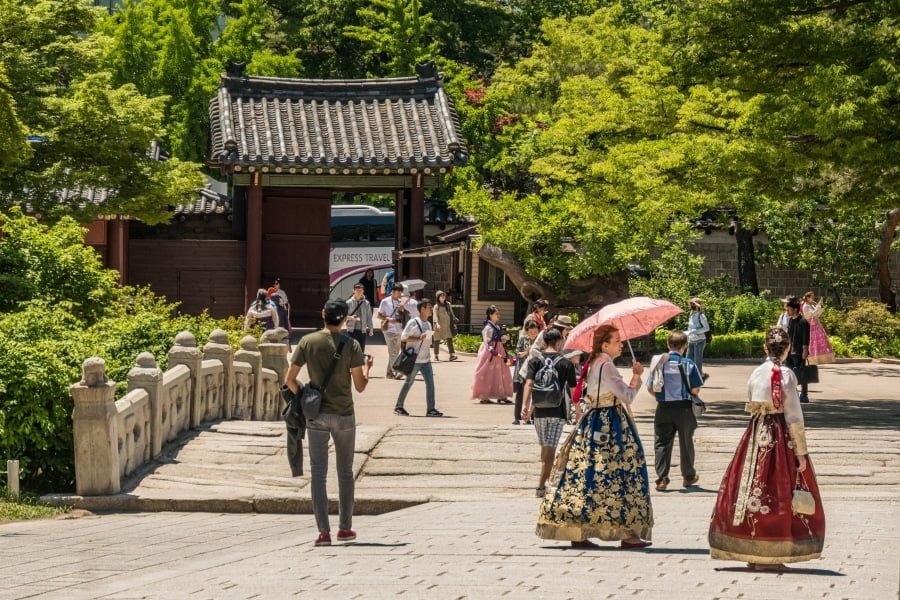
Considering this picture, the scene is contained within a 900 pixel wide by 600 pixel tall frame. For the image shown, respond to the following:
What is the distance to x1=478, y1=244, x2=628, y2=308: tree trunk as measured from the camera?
120 ft

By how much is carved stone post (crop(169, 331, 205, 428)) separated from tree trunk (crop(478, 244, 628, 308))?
60.8 ft

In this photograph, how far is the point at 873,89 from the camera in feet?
66.4

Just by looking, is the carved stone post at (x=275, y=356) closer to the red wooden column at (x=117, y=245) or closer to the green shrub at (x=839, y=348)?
the red wooden column at (x=117, y=245)

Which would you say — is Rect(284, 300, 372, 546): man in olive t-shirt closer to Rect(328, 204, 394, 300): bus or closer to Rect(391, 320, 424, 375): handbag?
Rect(391, 320, 424, 375): handbag

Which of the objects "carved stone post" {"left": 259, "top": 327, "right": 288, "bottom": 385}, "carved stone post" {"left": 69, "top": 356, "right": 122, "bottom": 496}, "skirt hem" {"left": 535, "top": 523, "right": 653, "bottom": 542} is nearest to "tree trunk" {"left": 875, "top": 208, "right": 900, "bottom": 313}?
"carved stone post" {"left": 259, "top": 327, "right": 288, "bottom": 385}

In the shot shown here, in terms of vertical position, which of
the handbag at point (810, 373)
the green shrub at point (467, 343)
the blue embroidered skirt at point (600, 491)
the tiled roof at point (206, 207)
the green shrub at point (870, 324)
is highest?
the tiled roof at point (206, 207)

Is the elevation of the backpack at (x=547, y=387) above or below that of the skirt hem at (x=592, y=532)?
above

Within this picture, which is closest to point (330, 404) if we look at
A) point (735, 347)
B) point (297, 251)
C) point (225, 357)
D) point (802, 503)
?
point (802, 503)

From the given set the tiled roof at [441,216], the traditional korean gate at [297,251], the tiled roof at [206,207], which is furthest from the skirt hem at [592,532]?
the tiled roof at [441,216]

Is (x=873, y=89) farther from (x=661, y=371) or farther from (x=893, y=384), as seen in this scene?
(x=893, y=384)

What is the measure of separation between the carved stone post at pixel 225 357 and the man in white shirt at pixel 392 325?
273 inches

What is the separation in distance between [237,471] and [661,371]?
482 cm

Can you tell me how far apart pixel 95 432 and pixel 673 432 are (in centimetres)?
587

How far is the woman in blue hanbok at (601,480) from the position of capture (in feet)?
36.8
